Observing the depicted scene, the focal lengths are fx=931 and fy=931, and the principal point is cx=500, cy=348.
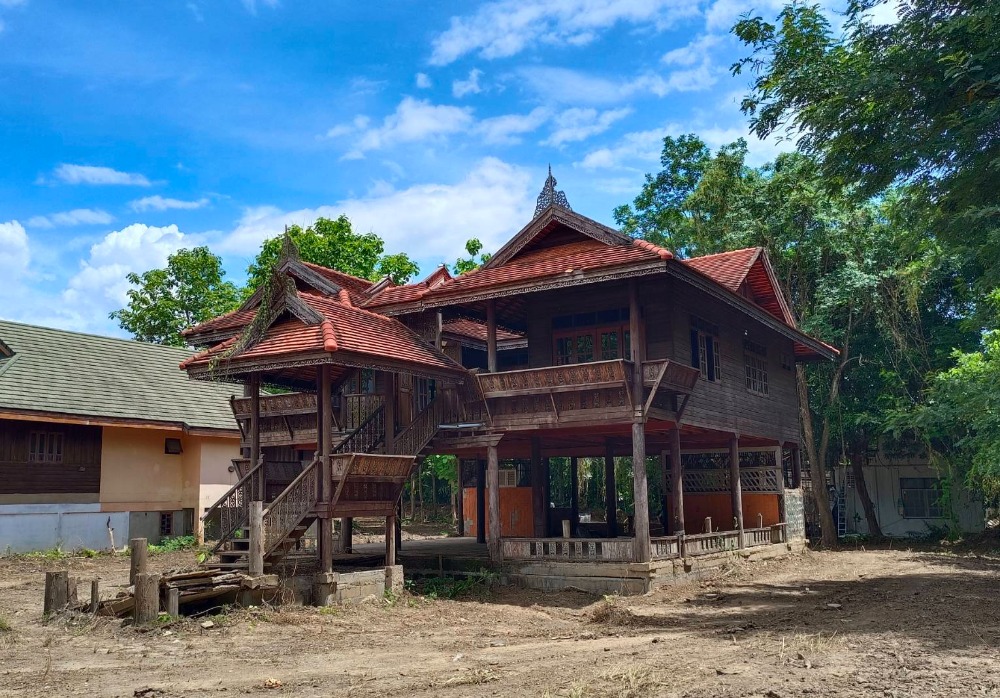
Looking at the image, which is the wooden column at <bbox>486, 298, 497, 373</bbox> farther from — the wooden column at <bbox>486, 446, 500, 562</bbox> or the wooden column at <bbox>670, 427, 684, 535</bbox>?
the wooden column at <bbox>670, 427, 684, 535</bbox>

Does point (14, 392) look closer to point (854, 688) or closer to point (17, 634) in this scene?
point (17, 634)

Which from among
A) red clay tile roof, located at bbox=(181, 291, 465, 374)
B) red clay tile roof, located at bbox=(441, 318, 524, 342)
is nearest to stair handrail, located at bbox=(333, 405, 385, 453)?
red clay tile roof, located at bbox=(181, 291, 465, 374)

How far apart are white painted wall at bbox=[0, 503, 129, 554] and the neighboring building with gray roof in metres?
0.03

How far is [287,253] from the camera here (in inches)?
886

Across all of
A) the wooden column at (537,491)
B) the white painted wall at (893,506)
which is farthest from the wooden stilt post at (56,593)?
the white painted wall at (893,506)

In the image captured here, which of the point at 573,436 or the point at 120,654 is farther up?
the point at 573,436

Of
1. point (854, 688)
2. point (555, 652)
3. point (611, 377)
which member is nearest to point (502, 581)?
point (611, 377)

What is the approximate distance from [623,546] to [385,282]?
1031 centimetres

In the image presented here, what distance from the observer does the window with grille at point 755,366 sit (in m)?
24.6

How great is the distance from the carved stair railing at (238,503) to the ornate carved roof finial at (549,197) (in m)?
8.34

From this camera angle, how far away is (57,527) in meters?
26.0

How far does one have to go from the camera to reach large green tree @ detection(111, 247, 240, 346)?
1784 inches

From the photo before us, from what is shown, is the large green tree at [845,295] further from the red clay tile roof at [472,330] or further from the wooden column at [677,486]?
the wooden column at [677,486]

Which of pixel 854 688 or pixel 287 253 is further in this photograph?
pixel 287 253
